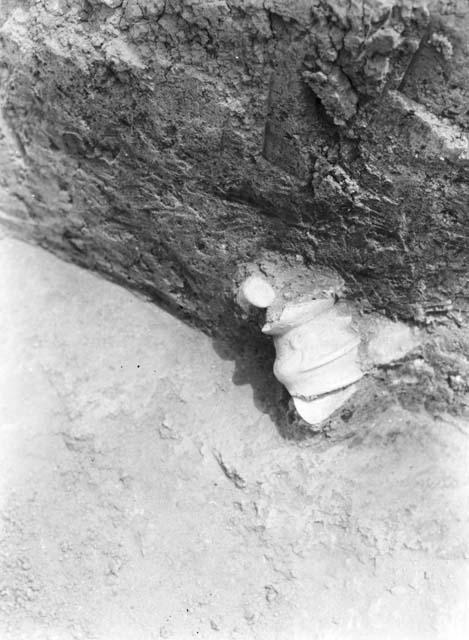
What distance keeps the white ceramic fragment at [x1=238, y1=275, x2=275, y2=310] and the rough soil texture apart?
0.22 feet

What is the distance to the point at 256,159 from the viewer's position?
65.3 inches

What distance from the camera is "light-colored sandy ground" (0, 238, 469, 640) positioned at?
5.61ft

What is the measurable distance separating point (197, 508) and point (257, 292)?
609 mm

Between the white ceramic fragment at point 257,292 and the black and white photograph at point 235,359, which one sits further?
the white ceramic fragment at point 257,292

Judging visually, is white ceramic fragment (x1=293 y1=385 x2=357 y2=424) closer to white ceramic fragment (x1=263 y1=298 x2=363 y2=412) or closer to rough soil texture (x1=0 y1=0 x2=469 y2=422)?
white ceramic fragment (x1=263 y1=298 x2=363 y2=412)

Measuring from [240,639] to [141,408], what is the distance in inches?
26.4

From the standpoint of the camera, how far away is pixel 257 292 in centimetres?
179

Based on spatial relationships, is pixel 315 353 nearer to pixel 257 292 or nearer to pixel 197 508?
pixel 257 292

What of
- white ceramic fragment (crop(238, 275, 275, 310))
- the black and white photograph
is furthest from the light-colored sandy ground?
white ceramic fragment (crop(238, 275, 275, 310))

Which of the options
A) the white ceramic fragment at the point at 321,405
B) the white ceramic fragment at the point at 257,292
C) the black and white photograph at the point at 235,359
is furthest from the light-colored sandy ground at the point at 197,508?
the white ceramic fragment at the point at 257,292

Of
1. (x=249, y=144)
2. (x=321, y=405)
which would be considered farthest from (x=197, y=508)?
(x=249, y=144)

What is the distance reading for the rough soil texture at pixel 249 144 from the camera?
1.40 metres

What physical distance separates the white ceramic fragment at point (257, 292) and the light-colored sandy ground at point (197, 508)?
0.95 feet

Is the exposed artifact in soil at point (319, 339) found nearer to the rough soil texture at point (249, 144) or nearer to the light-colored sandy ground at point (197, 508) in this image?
the rough soil texture at point (249, 144)
